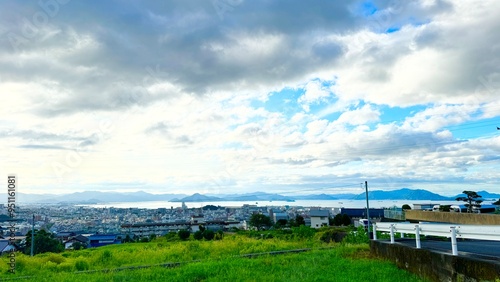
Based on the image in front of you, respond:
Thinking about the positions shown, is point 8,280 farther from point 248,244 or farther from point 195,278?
point 248,244

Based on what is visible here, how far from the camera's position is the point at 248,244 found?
17.6 meters

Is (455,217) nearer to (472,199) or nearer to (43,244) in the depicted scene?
(472,199)

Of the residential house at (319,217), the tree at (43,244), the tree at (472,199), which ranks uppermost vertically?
the tree at (472,199)

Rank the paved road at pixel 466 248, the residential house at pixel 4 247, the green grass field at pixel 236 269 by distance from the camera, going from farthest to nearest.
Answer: the residential house at pixel 4 247 → the green grass field at pixel 236 269 → the paved road at pixel 466 248

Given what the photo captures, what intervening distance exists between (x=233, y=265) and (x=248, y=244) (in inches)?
256

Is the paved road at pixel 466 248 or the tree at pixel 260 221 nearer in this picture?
the paved road at pixel 466 248

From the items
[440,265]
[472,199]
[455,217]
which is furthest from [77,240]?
[472,199]

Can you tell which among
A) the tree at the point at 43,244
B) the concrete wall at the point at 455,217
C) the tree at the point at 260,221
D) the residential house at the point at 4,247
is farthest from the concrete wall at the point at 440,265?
the tree at the point at 260,221

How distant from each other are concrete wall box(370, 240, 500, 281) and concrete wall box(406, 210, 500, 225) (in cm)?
1059

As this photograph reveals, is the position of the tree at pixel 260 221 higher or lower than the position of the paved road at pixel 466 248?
lower

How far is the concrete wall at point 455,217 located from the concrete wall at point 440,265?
10592 mm

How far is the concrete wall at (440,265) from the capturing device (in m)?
6.65

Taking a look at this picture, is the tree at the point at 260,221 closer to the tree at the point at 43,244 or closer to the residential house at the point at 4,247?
the tree at the point at 43,244

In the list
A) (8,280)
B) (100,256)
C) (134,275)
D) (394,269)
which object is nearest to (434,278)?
(394,269)
